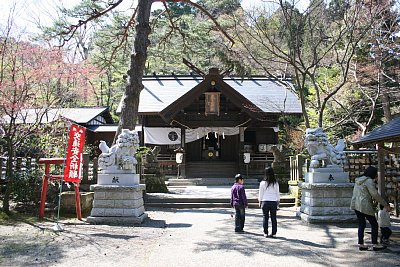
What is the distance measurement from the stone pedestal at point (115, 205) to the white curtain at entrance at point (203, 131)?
1260 centimetres

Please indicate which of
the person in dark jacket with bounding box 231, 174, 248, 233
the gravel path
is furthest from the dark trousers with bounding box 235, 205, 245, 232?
the gravel path

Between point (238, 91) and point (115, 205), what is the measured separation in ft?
50.4

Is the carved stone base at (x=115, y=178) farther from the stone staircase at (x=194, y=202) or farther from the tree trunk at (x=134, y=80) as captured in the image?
the stone staircase at (x=194, y=202)

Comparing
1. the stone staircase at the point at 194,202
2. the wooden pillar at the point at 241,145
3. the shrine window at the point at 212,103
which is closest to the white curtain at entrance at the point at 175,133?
the wooden pillar at the point at 241,145

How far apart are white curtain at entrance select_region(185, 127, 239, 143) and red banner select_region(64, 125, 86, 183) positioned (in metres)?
12.6

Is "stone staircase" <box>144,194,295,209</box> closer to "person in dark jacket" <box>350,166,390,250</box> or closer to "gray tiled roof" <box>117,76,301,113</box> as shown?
"person in dark jacket" <box>350,166,390,250</box>

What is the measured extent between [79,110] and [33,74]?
735 inches

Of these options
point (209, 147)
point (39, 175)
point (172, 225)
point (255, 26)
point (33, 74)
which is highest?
point (255, 26)

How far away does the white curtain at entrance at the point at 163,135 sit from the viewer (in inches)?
854

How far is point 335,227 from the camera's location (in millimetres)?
8586

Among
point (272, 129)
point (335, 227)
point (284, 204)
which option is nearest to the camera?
point (335, 227)

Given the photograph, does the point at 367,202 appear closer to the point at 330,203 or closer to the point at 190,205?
the point at 330,203

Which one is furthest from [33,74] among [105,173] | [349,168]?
[349,168]

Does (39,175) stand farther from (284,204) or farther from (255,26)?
(255,26)
